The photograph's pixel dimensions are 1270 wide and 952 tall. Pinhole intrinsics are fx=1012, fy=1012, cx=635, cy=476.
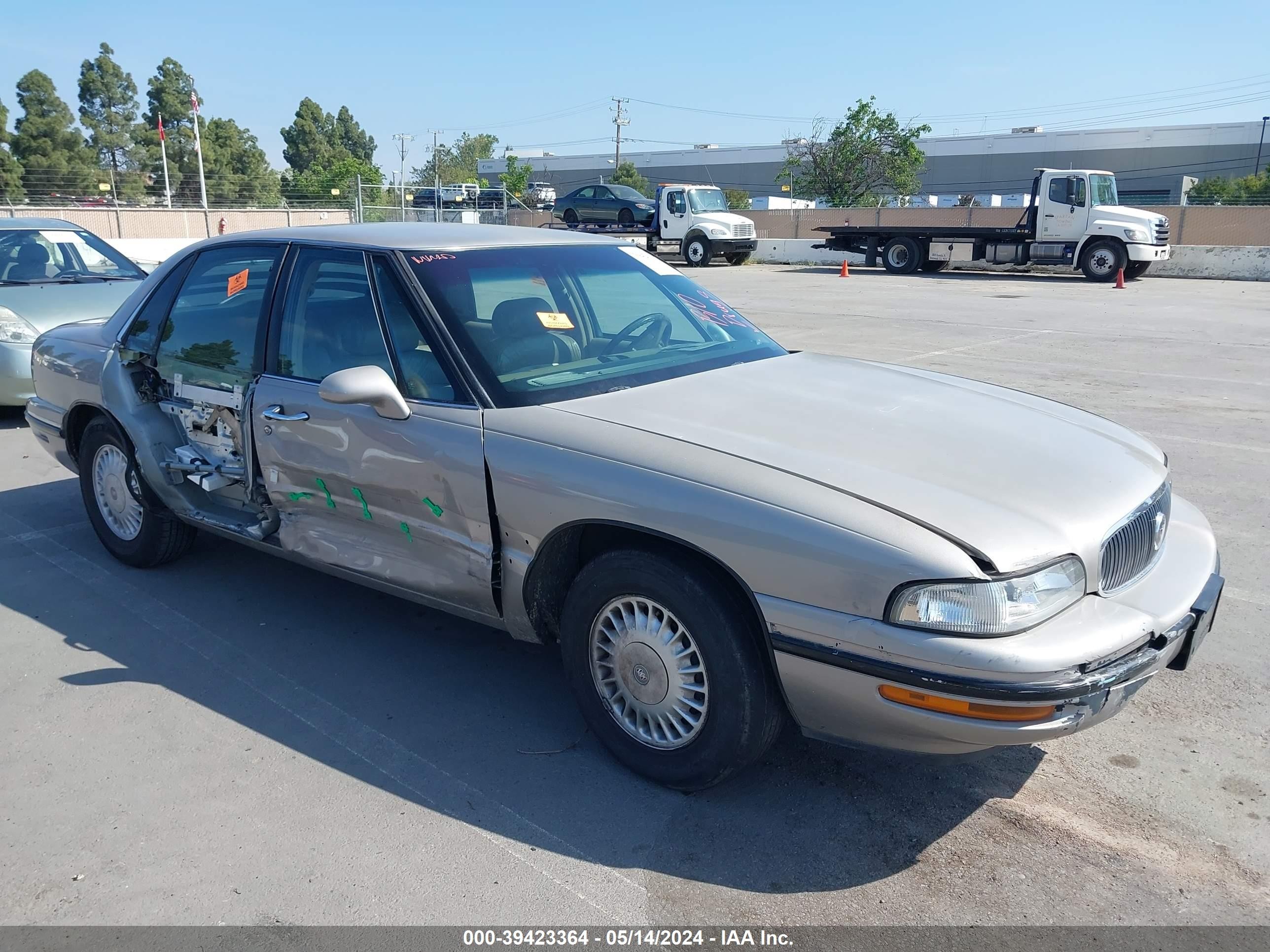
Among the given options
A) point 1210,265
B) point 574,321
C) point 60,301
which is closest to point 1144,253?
point 1210,265

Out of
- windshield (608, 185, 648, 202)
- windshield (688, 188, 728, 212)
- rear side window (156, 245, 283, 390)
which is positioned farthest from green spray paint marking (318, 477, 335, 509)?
windshield (608, 185, 648, 202)

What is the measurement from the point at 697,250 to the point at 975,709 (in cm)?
2894

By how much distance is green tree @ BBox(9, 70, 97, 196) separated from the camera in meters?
51.4

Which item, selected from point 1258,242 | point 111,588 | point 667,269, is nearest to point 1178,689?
point 667,269

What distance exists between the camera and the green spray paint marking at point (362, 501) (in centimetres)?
374

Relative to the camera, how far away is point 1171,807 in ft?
10.1

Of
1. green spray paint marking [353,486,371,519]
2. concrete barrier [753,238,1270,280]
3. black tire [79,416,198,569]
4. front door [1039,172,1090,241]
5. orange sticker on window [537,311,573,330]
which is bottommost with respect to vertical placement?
black tire [79,416,198,569]

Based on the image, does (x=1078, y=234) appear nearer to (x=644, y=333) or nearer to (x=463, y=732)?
(x=644, y=333)

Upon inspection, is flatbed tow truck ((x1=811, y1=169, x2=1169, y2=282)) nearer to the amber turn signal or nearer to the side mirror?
the side mirror

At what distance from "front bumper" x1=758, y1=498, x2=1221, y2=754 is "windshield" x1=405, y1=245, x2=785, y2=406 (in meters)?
1.28

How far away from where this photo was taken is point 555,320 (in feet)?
12.8

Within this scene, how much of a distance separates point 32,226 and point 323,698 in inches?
287

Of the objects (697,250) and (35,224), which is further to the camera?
(697,250)

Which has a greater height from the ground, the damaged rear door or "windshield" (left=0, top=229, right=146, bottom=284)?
"windshield" (left=0, top=229, right=146, bottom=284)
